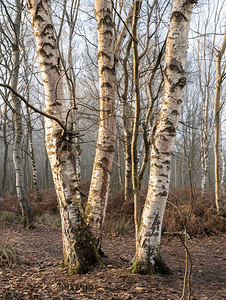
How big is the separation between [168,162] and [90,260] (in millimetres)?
1644

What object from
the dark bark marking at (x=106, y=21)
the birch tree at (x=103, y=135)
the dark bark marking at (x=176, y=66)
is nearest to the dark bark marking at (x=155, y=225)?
the birch tree at (x=103, y=135)

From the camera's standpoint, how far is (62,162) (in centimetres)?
287

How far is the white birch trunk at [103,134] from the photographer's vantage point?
319cm

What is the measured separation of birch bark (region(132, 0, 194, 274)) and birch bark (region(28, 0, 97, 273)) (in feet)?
2.38

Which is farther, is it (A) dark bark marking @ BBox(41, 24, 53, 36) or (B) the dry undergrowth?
(B) the dry undergrowth

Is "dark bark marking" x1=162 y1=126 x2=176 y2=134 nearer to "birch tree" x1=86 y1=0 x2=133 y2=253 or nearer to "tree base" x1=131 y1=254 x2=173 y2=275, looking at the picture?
"birch tree" x1=86 y1=0 x2=133 y2=253

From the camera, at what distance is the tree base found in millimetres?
2629

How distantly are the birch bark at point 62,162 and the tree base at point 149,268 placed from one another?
604 mm

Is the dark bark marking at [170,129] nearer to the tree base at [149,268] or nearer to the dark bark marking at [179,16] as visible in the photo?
the dark bark marking at [179,16]

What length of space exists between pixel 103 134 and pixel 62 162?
782 mm

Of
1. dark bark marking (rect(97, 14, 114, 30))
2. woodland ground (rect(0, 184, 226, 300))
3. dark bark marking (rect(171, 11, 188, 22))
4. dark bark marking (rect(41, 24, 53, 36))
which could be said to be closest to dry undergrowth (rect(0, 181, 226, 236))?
woodland ground (rect(0, 184, 226, 300))

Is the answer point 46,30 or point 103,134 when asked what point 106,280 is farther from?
point 46,30

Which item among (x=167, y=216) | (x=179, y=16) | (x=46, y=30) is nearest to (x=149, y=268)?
(x=179, y=16)

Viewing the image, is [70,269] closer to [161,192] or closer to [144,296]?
[144,296]
